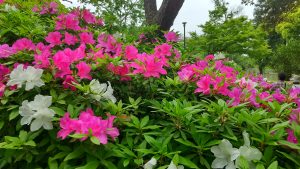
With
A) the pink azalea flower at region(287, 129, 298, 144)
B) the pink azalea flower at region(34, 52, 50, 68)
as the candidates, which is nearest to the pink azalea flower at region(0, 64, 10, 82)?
the pink azalea flower at region(34, 52, 50, 68)

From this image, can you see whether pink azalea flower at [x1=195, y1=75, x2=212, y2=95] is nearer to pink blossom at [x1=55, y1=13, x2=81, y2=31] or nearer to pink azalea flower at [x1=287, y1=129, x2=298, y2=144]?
pink azalea flower at [x1=287, y1=129, x2=298, y2=144]

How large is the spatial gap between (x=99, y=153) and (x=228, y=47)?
13.2 metres

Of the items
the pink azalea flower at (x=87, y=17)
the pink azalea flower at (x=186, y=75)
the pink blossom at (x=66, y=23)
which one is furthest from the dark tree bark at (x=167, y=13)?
the pink azalea flower at (x=186, y=75)

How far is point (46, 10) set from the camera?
2838 mm

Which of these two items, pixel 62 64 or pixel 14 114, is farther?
pixel 62 64

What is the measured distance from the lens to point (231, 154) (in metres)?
1.31

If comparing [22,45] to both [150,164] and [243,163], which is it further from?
[243,163]

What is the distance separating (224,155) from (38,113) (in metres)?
0.77

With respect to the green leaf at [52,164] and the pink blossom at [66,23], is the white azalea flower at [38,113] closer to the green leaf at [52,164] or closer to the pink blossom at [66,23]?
the green leaf at [52,164]

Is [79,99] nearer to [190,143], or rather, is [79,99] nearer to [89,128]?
[89,128]

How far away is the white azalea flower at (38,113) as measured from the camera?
1362 mm

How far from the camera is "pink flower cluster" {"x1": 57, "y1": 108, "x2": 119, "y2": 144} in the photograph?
1.25 meters

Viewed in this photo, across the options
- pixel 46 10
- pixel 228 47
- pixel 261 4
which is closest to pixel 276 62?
pixel 228 47

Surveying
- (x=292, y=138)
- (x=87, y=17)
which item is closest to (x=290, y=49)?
(x=87, y=17)
